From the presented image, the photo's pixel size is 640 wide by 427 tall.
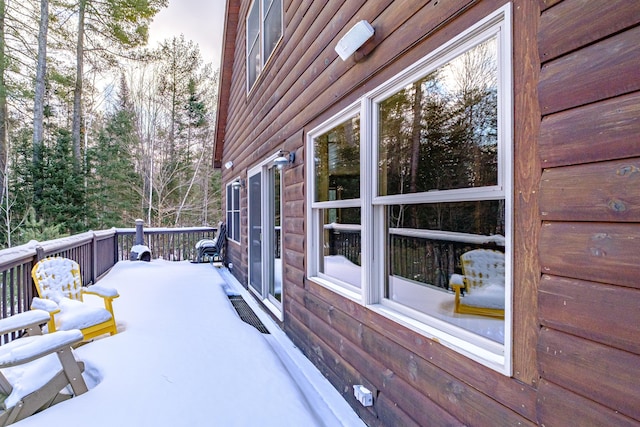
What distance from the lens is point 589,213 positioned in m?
0.96

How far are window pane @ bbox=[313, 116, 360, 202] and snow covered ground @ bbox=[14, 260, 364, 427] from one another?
4.67ft

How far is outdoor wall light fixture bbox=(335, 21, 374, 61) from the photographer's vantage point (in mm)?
2020

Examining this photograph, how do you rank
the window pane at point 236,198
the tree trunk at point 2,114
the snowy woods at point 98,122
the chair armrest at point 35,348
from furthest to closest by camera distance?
the snowy woods at point 98,122, the tree trunk at point 2,114, the window pane at point 236,198, the chair armrest at point 35,348

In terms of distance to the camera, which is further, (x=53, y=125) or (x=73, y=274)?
(x=53, y=125)

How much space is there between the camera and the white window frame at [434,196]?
48.1 inches

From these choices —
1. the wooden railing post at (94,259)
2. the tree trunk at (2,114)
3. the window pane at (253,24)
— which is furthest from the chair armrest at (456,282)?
the tree trunk at (2,114)

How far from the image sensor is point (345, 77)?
2391 millimetres

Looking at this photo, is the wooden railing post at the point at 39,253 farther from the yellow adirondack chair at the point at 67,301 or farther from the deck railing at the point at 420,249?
the deck railing at the point at 420,249

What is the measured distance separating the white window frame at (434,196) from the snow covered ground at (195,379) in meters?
0.76

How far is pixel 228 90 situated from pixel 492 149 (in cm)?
712

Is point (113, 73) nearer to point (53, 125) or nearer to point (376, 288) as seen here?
point (53, 125)

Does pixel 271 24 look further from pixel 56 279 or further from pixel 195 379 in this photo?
pixel 195 379

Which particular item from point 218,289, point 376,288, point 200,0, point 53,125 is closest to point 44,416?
point 376,288

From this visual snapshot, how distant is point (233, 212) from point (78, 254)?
280cm
